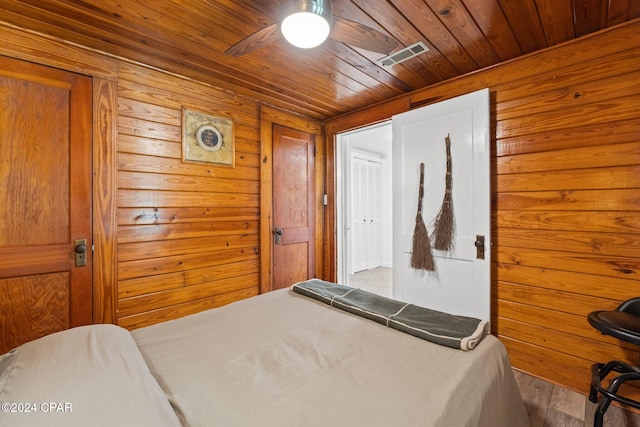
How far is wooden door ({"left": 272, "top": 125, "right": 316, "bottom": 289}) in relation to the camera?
117 inches

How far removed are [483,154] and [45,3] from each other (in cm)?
282

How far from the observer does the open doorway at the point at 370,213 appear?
14.8ft

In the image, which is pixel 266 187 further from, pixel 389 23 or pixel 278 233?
pixel 389 23

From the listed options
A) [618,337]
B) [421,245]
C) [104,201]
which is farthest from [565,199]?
[104,201]

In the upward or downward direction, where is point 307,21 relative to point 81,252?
upward

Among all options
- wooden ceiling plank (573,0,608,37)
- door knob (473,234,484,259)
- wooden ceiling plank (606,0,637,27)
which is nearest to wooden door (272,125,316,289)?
door knob (473,234,484,259)

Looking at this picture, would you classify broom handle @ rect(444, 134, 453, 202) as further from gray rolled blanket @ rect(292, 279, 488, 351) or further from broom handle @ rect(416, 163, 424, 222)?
gray rolled blanket @ rect(292, 279, 488, 351)

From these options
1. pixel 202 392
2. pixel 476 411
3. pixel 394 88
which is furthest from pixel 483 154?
pixel 202 392

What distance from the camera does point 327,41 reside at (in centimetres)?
182

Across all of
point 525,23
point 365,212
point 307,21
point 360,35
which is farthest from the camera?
point 365,212

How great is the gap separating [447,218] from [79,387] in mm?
2302

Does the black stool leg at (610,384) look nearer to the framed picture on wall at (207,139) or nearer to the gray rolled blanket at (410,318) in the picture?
the gray rolled blanket at (410,318)

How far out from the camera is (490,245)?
2.08 metres

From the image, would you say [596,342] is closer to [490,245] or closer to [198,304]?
[490,245]
